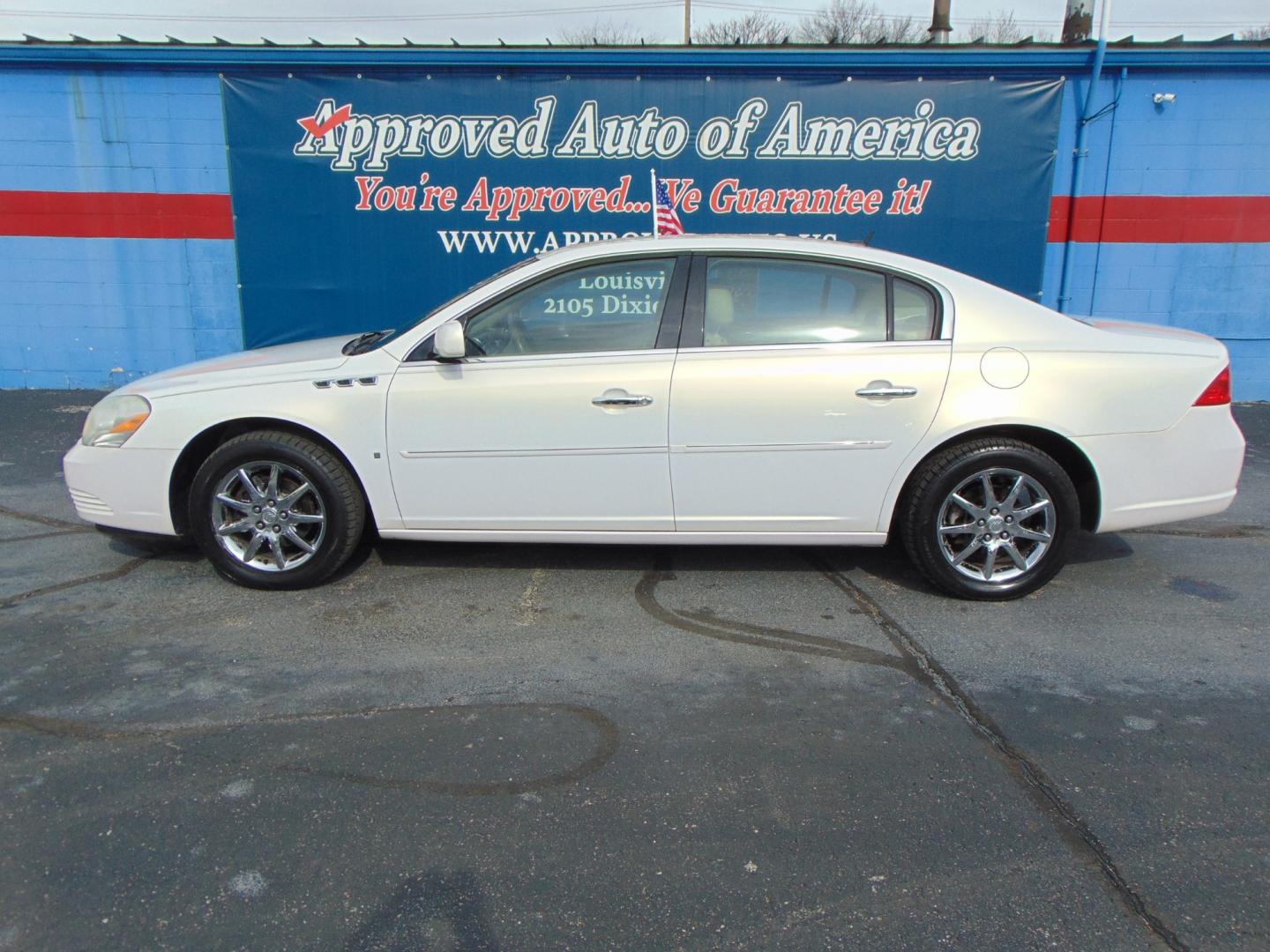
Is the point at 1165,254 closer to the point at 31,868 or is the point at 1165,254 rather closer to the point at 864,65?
the point at 864,65

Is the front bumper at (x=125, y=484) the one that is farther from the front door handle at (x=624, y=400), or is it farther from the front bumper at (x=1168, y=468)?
the front bumper at (x=1168, y=468)

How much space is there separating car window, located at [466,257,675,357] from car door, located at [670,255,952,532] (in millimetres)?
192

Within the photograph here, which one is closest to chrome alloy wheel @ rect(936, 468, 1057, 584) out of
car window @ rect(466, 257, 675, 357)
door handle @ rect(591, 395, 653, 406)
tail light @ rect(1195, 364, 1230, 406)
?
tail light @ rect(1195, 364, 1230, 406)

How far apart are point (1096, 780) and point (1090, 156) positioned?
26.9ft

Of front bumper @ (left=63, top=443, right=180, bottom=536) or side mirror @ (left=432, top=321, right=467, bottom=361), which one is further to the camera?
front bumper @ (left=63, top=443, right=180, bottom=536)

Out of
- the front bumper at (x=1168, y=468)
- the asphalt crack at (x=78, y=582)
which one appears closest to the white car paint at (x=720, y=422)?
the front bumper at (x=1168, y=468)

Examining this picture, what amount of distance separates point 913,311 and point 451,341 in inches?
83.5

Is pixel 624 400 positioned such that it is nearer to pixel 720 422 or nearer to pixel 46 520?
pixel 720 422

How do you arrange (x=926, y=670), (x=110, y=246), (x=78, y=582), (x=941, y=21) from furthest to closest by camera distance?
(x=941, y=21), (x=110, y=246), (x=78, y=582), (x=926, y=670)

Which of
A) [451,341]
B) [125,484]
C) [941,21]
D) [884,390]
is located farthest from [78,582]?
[941,21]

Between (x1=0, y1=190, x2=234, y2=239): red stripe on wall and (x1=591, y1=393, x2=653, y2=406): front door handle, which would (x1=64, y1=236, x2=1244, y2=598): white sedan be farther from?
(x1=0, y1=190, x2=234, y2=239): red stripe on wall

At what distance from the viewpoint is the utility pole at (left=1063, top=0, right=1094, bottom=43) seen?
31.0 feet

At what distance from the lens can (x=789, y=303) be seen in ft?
13.5

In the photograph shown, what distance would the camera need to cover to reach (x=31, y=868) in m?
2.36
